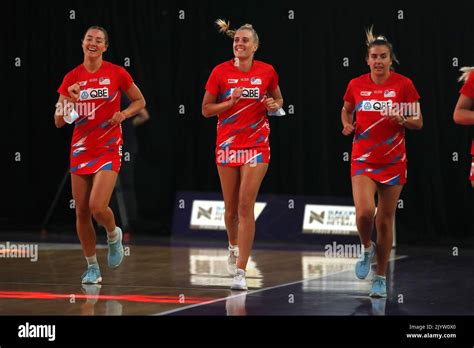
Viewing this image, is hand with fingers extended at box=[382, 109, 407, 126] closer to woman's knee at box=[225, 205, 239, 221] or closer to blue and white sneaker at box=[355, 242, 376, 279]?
blue and white sneaker at box=[355, 242, 376, 279]

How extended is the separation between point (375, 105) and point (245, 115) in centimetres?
114

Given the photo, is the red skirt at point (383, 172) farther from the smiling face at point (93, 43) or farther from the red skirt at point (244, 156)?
the smiling face at point (93, 43)

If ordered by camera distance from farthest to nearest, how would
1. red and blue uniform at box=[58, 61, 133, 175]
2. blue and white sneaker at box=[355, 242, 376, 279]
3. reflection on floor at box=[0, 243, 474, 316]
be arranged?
red and blue uniform at box=[58, 61, 133, 175] → blue and white sneaker at box=[355, 242, 376, 279] → reflection on floor at box=[0, 243, 474, 316]

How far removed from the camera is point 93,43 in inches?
309

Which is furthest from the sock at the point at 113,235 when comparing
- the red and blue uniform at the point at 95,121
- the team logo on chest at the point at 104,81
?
the team logo on chest at the point at 104,81

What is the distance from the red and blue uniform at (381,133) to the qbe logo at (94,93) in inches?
77.2

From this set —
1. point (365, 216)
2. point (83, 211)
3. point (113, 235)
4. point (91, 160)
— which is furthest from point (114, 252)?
point (365, 216)

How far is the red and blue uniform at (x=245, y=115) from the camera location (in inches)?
310

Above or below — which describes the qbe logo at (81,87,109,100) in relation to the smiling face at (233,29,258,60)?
below

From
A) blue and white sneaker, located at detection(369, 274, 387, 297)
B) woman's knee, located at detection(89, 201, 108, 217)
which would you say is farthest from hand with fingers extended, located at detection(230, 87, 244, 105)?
blue and white sneaker, located at detection(369, 274, 387, 297)

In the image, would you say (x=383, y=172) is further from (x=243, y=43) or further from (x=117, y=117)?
(x=117, y=117)

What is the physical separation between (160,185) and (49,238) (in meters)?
1.57

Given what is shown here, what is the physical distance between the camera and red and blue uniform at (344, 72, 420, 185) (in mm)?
7230
